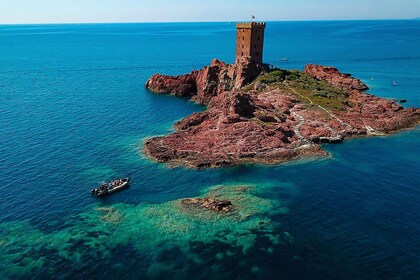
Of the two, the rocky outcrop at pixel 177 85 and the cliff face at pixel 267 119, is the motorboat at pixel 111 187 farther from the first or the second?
the rocky outcrop at pixel 177 85

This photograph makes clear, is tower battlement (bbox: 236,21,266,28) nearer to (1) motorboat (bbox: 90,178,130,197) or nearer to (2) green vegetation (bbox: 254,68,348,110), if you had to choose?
(2) green vegetation (bbox: 254,68,348,110)

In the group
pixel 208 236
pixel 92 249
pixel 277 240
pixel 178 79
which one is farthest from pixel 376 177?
pixel 178 79

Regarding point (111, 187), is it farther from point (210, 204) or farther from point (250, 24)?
point (250, 24)

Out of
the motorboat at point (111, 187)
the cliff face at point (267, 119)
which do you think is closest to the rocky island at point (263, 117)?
the cliff face at point (267, 119)

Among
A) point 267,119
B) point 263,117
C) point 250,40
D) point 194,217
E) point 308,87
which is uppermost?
point 250,40

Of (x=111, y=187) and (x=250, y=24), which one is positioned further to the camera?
(x=250, y=24)

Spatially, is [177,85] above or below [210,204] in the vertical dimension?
above

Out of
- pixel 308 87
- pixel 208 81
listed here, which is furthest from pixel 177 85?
pixel 308 87

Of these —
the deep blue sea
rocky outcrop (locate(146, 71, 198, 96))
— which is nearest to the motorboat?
the deep blue sea
